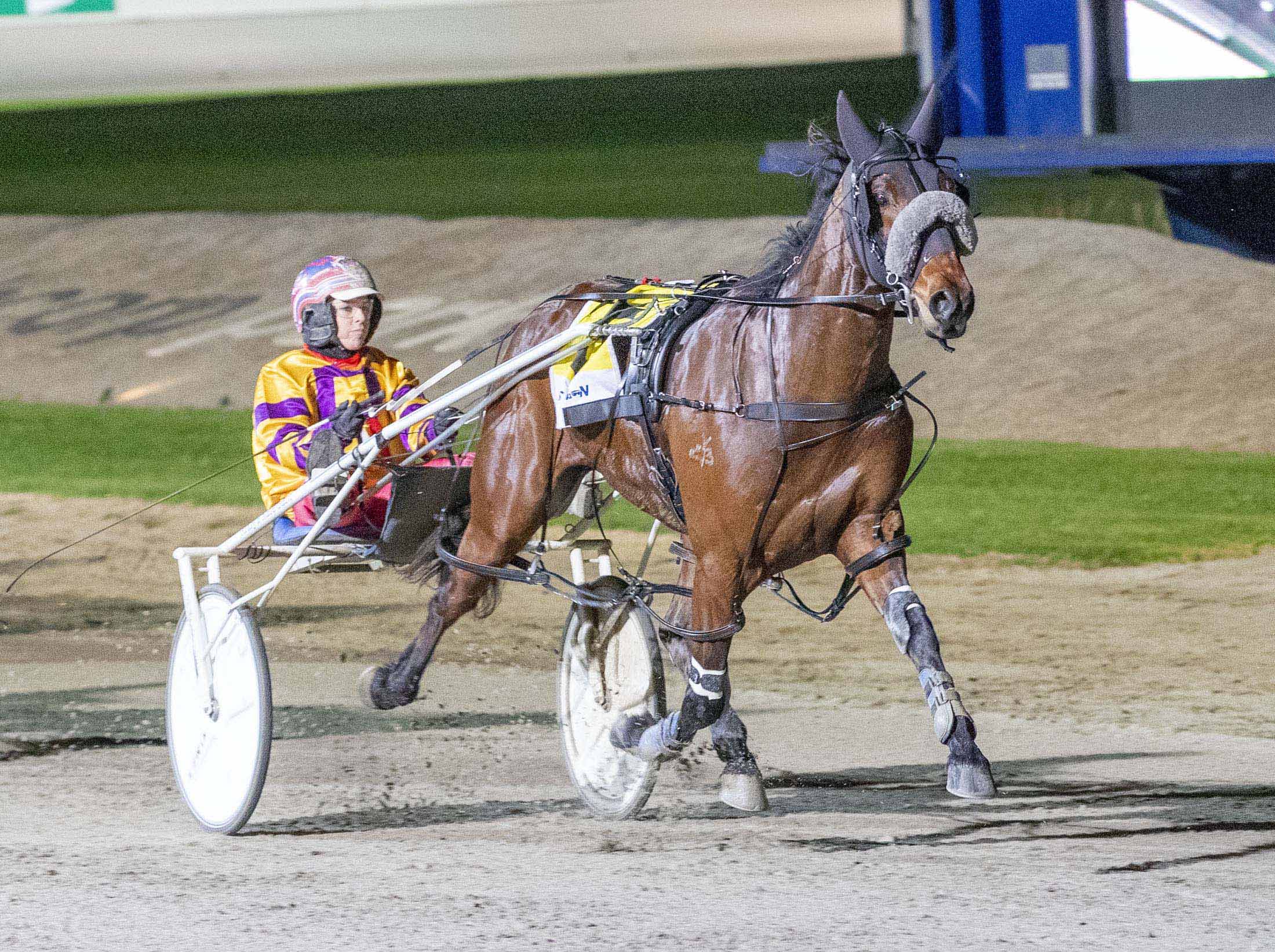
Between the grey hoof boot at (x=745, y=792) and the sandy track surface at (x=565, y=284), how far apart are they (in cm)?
649

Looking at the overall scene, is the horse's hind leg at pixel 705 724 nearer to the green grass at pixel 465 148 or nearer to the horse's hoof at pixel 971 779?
the horse's hoof at pixel 971 779

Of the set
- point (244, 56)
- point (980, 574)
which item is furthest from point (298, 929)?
point (244, 56)

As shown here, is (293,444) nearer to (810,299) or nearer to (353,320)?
(353,320)

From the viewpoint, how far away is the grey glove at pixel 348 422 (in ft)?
16.5

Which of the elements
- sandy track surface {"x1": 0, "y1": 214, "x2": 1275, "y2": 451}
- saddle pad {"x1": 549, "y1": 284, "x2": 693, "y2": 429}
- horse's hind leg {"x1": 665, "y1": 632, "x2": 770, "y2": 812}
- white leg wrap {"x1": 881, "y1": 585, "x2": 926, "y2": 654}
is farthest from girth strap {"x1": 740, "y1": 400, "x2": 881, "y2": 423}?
sandy track surface {"x1": 0, "y1": 214, "x2": 1275, "y2": 451}

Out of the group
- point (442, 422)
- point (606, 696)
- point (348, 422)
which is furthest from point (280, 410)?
point (606, 696)

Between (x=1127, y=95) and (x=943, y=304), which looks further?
(x=1127, y=95)

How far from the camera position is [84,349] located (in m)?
14.0

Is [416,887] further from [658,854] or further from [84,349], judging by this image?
[84,349]

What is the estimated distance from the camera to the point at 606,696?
16.5 feet

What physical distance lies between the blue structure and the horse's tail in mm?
4741

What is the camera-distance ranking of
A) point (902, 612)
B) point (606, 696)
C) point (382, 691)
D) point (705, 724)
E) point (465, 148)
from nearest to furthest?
point (902, 612)
point (705, 724)
point (606, 696)
point (382, 691)
point (465, 148)

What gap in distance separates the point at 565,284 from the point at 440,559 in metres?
6.74

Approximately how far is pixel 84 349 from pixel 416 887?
1059cm
